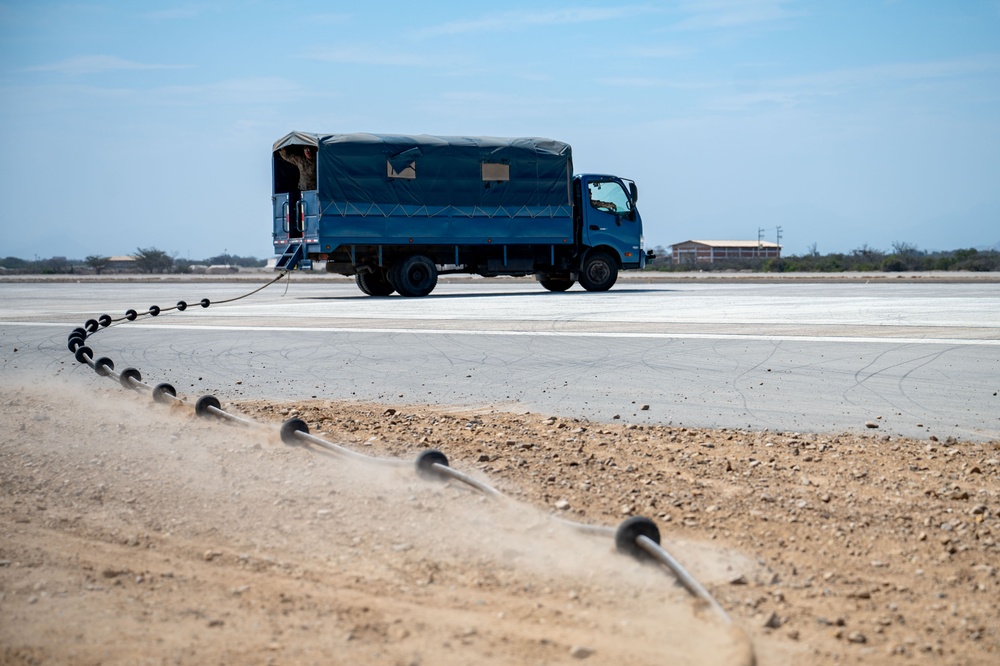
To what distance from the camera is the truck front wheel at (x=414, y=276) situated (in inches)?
988

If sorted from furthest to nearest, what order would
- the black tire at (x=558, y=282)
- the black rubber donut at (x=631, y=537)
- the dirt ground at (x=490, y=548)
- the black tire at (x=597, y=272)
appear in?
the black tire at (x=558, y=282) < the black tire at (x=597, y=272) < the black rubber donut at (x=631, y=537) < the dirt ground at (x=490, y=548)

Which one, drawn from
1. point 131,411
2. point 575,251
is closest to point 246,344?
point 131,411

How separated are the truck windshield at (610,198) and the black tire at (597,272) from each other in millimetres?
1320

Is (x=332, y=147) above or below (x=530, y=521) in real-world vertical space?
above

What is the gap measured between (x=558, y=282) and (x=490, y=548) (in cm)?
2442

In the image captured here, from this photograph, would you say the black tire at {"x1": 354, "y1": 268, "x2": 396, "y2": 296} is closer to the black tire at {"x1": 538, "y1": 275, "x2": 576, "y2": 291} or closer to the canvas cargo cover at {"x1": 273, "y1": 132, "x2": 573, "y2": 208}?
the canvas cargo cover at {"x1": 273, "y1": 132, "x2": 573, "y2": 208}

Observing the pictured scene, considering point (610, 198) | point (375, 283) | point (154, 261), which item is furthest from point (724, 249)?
point (375, 283)

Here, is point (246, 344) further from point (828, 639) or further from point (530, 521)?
point (828, 639)

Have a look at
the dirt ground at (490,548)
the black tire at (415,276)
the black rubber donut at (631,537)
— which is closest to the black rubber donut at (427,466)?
the dirt ground at (490,548)

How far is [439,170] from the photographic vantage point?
26.0 metres

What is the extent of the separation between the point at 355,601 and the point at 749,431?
11.9 feet

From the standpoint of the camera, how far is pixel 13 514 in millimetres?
4605

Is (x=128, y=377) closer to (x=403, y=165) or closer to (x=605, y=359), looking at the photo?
(x=605, y=359)

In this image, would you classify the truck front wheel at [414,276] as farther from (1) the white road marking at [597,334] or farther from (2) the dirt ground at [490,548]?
(2) the dirt ground at [490,548]
